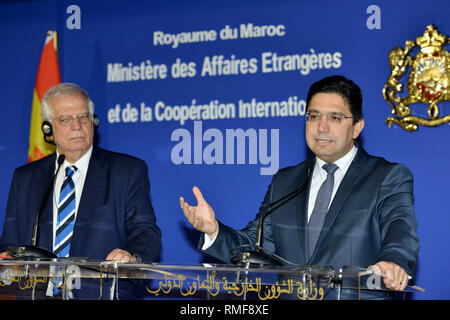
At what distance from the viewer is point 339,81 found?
127 inches

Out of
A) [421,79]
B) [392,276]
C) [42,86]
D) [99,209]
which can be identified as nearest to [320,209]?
[392,276]

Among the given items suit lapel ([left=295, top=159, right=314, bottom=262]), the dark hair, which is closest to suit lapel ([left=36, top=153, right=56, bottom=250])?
suit lapel ([left=295, top=159, right=314, bottom=262])

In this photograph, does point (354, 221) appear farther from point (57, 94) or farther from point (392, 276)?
point (57, 94)

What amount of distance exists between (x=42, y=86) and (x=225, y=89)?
158 cm

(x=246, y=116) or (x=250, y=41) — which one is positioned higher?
(x=250, y=41)

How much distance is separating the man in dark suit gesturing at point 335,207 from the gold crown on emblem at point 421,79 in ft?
4.08

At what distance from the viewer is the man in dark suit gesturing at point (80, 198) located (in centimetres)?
365

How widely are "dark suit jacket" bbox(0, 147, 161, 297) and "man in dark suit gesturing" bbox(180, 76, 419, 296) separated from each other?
70 cm

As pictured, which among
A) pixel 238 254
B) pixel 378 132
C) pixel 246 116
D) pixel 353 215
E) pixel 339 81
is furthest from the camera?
pixel 246 116

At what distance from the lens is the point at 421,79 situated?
4.43 meters

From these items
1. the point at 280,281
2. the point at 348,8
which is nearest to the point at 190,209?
the point at 280,281

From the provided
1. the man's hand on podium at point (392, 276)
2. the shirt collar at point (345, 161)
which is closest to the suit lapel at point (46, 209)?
the shirt collar at point (345, 161)
